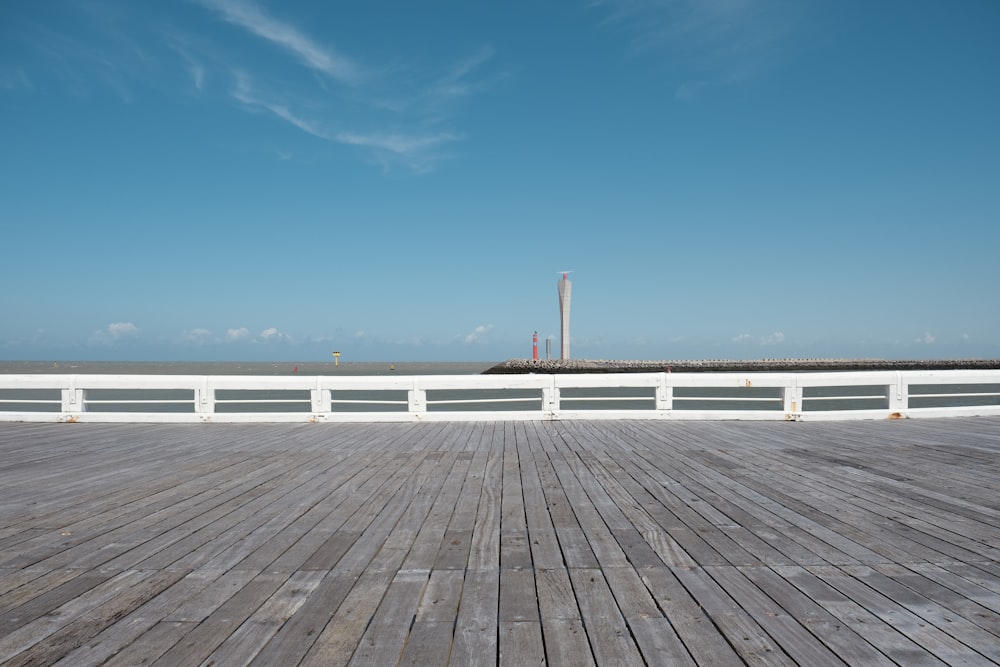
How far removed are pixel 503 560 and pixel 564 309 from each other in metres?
46.5

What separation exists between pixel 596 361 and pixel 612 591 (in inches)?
2272

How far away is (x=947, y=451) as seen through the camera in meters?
7.23

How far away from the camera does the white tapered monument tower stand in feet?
160

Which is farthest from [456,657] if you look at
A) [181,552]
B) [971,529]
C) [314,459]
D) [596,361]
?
[596,361]

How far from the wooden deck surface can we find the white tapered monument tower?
138ft

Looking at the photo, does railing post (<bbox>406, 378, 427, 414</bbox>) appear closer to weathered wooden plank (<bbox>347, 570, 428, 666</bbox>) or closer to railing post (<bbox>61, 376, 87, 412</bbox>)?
railing post (<bbox>61, 376, 87, 412</bbox>)

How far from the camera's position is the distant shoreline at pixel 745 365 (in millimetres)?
52719

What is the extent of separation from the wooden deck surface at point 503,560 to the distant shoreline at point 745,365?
1774 inches

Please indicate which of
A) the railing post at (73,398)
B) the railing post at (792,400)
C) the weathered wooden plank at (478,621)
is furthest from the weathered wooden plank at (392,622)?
the railing post at (73,398)

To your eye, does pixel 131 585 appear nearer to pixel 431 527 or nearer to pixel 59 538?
pixel 59 538

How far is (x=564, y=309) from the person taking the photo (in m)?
49.5

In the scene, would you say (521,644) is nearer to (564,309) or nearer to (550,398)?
(550,398)

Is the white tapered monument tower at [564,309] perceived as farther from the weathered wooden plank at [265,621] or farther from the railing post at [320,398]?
the weathered wooden plank at [265,621]

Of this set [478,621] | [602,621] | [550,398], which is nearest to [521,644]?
[478,621]
